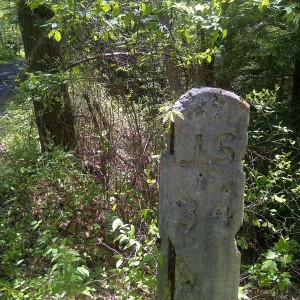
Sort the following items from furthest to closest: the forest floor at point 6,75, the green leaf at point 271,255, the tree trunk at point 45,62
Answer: the forest floor at point 6,75 < the tree trunk at point 45,62 < the green leaf at point 271,255

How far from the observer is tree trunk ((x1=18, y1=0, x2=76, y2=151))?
5.34 meters

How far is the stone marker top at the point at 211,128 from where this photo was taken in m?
2.45

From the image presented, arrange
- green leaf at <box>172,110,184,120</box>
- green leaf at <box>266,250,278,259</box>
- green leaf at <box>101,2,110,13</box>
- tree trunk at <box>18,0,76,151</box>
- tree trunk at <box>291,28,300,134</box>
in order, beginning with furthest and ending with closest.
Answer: tree trunk at <box>18,0,76,151</box> < tree trunk at <box>291,28,300,134</box> < green leaf at <box>101,2,110,13</box> < green leaf at <box>266,250,278,259</box> < green leaf at <box>172,110,184,120</box>

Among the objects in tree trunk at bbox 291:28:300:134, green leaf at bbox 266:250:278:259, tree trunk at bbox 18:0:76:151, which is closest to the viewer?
green leaf at bbox 266:250:278:259

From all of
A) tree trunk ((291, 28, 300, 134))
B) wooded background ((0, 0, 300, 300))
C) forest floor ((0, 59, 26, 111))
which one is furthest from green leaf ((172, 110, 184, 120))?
forest floor ((0, 59, 26, 111))

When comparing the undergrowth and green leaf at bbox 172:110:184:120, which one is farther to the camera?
the undergrowth

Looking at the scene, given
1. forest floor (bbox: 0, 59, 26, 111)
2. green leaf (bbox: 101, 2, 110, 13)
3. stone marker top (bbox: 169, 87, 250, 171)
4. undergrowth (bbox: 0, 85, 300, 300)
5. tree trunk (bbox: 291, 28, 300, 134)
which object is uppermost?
green leaf (bbox: 101, 2, 110, 13)

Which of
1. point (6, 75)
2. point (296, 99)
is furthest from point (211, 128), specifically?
point (6, 75)

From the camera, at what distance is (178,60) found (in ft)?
14.6

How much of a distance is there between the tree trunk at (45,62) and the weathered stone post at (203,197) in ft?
9.45

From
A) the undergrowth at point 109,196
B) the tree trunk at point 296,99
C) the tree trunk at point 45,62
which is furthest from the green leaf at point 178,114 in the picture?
the tree trunk at point 45,62

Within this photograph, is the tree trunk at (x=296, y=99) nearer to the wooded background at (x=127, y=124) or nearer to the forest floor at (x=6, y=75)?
the wooded background at (x=127, y=124)

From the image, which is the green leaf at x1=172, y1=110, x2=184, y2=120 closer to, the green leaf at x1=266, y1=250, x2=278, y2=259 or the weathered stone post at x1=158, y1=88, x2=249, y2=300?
the weathered stone post at x1=158, y1=88, x2=249, y2=300

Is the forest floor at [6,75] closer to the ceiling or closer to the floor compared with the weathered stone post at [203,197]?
closer to the floor
